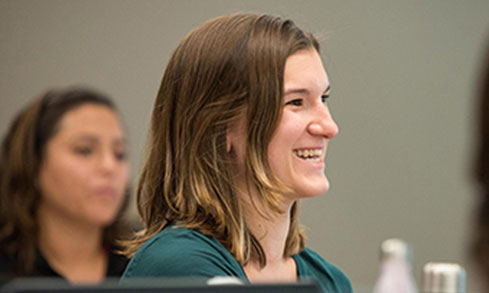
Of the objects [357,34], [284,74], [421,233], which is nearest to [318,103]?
[284,74]

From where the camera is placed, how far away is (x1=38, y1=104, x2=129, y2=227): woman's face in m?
1.16

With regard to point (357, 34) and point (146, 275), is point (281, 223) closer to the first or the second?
point (146, 275)

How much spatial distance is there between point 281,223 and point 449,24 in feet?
5.51

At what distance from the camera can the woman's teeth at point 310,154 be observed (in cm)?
122

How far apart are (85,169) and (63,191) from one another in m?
0.07

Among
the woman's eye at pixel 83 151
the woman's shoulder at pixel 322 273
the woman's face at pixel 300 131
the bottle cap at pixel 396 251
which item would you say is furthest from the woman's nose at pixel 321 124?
the bottle cap at pixel 396 251

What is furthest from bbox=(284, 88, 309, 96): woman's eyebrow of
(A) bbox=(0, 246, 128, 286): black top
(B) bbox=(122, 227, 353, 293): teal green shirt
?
(A) bbox=(0, 246, 128, 286): black top

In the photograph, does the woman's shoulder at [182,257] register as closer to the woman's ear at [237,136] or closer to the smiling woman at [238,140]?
the smiling woman at [238,140]

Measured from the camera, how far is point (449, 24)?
8.52ft

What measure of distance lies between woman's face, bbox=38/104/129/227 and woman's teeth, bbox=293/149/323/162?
326 millimetres

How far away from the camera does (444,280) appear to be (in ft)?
1.93

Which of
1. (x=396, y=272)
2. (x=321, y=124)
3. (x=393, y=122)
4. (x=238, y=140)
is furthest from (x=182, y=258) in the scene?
(x=393, y=122)

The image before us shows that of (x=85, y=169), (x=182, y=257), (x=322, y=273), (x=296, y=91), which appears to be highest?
(x=296, y=91)

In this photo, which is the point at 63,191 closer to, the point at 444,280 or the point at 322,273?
the point at 322,273
